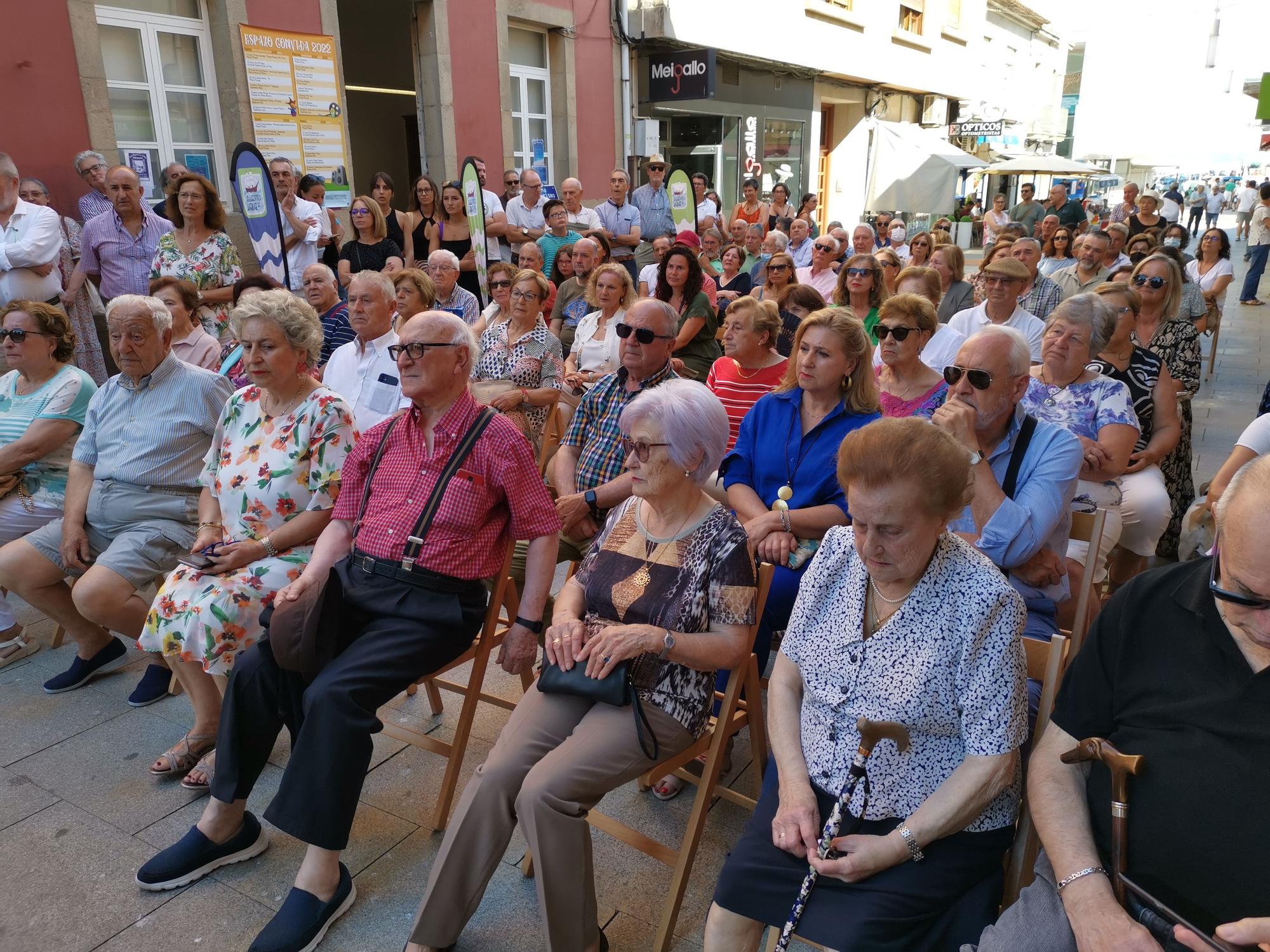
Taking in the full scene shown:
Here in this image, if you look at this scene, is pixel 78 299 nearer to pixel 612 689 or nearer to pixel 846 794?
pixel 612 689

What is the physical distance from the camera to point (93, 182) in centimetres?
695

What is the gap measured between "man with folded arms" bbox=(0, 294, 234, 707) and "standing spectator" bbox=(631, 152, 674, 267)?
7840 mm

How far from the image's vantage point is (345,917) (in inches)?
96.0

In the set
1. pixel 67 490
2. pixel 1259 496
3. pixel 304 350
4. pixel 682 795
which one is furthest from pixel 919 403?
pixel 67 490

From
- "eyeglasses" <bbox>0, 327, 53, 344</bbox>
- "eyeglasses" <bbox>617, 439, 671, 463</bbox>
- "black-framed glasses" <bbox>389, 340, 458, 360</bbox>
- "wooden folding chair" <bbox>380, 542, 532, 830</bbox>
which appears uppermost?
"black-framed glasses" <bbox>389, 340, 458, 360</bbox>

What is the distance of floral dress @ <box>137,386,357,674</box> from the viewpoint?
9.48 feet

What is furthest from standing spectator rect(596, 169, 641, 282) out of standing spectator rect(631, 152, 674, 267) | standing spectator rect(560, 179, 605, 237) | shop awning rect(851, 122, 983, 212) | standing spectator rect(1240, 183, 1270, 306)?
standing spectator rect(1240, 183, 1270, 306)

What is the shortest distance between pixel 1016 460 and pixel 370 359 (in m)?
3.06

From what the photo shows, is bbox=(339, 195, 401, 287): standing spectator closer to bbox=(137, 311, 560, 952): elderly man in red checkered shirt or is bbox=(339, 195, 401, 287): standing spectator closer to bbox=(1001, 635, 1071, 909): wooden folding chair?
bbox=(137, 311, 560, 952): elderly man in red checkered shirt

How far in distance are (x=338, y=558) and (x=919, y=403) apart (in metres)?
2.34

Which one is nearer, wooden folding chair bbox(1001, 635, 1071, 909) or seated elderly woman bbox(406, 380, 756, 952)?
wooden folding chair bbox(1001, 635, 1071, 909)

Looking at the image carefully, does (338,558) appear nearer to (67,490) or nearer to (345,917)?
(345,917)

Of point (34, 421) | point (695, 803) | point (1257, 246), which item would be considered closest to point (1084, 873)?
point (695, 803)

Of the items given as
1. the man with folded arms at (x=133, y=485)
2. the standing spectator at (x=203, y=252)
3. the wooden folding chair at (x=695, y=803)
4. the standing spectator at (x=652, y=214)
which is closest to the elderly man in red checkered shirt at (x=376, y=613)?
the wooden folding chair at (x=695, y=803)
